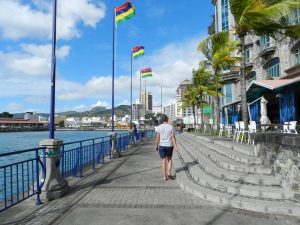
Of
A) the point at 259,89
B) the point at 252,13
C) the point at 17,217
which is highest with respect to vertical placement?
the point at 252,13

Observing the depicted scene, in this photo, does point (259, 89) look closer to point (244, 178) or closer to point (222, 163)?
point (222, 163)

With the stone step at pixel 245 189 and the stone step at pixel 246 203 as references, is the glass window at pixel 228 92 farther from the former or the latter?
the stone step at pixel 246 203

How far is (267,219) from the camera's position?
16.5 ft

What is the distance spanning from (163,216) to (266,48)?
27.7 metres

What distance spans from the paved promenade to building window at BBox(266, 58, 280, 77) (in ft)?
82.4

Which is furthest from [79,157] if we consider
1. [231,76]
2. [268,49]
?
[231,76]

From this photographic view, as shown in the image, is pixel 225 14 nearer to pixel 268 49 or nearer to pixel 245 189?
pixel 268 49

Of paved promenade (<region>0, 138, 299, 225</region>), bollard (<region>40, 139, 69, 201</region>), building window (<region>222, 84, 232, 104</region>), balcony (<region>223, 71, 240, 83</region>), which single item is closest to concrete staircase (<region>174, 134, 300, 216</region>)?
paved promenade (<region>0, 138, 299, 225</region>)

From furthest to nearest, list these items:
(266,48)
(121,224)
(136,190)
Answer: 1. (266,48)
2. (136,190)
3. (121,224)

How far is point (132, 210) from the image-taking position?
220 inches

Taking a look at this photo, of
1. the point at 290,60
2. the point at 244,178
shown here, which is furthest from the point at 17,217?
the point at 290,60

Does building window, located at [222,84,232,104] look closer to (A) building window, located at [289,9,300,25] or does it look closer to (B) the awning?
(B) the awning

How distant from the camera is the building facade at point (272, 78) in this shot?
17375mm

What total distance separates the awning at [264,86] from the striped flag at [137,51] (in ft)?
36.4
